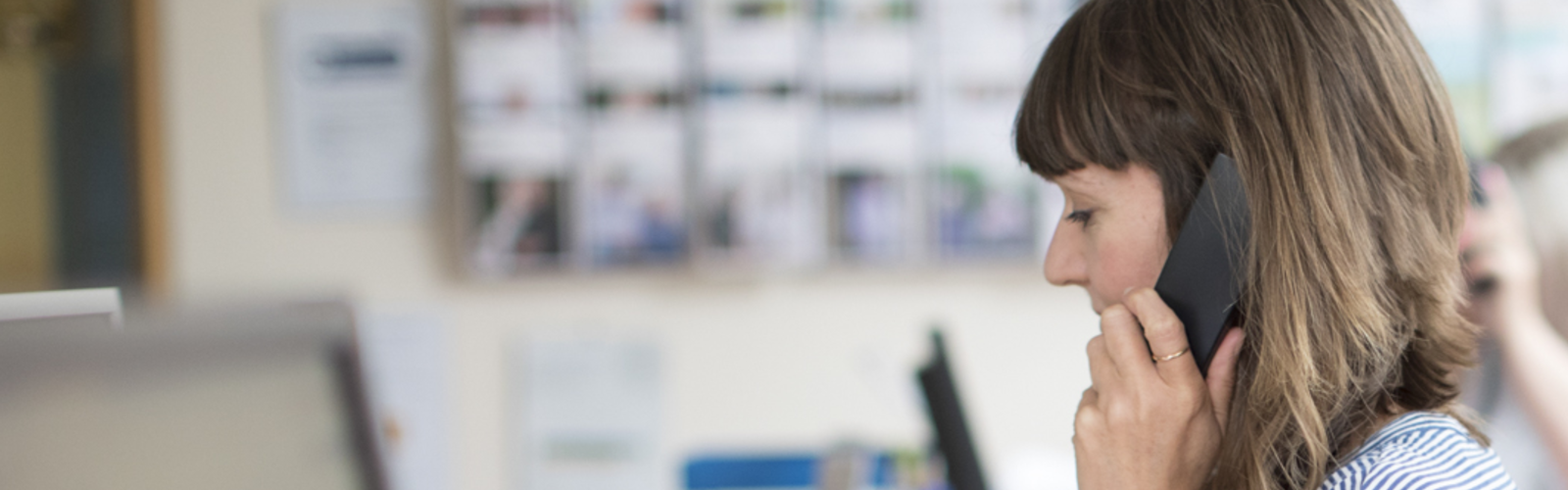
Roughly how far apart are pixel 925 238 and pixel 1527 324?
736 mm

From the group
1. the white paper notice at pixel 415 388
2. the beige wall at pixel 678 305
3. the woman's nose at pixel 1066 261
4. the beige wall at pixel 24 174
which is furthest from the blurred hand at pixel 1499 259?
the beige wall at pixel 24 174

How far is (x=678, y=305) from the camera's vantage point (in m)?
1.53

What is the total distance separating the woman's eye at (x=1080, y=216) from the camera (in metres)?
0.65

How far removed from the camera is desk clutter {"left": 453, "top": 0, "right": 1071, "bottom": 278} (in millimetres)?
1478

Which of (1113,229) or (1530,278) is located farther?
(1530,278)

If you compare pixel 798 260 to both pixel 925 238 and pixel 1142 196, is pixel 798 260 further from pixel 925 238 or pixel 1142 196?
pixel 1142 196

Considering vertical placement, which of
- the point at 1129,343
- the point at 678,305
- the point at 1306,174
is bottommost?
the point at 678,305

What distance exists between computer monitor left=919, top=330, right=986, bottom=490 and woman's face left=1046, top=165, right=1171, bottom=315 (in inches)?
7.1

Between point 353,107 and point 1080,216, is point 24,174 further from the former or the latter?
point 1080,216

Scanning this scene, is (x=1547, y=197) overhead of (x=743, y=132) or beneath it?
beneath

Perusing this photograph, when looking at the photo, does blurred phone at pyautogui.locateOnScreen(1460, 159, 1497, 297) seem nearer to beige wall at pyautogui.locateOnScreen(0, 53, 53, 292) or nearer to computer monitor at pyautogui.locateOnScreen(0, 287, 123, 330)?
computer monitor at pyautogui.locateOnScreen(0, 287, 123, 330)

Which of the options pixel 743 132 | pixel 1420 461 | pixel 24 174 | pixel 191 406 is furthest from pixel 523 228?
pixel 1420 461

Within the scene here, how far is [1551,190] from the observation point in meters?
1.10

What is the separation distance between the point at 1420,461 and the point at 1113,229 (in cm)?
21
